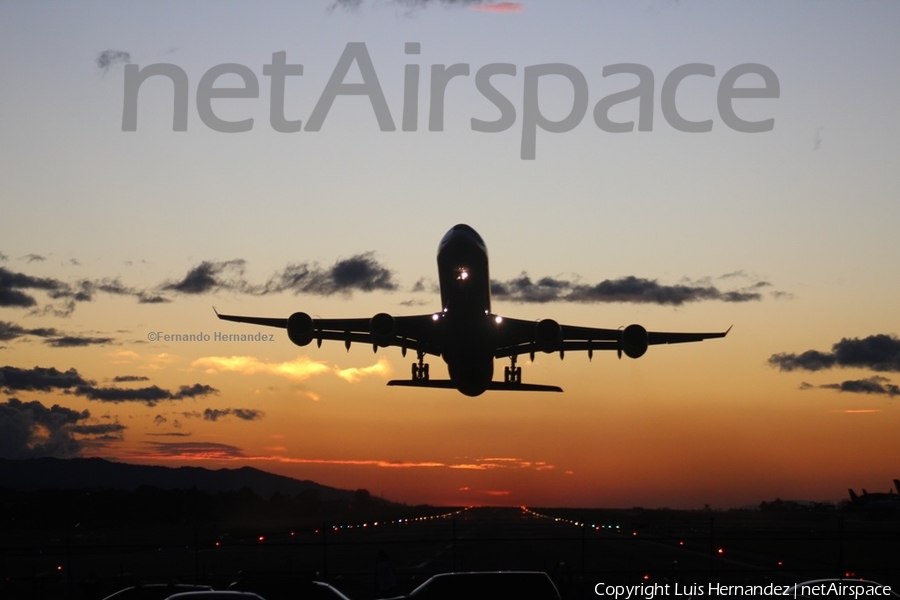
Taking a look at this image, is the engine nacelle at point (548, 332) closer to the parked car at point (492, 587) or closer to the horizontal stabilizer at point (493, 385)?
the horizontal stabilizer at point (493, 385)

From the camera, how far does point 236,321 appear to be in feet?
159

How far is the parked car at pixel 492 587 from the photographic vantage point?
1662 centimetres

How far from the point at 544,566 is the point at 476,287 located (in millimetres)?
12074

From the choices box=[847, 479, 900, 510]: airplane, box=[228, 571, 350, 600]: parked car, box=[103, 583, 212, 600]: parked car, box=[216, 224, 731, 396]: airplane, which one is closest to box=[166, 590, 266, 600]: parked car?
box=[228, 571, 350, 600]: parked car

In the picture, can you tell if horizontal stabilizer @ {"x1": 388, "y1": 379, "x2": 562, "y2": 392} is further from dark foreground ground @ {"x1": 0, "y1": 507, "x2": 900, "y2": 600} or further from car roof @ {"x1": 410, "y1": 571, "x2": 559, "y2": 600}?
car roof @ {"x1": 410, "y1": 571, "x2": 559, "y2": 600}

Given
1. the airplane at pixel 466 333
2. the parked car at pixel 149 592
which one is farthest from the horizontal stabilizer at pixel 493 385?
the parked car at pixel 149 592

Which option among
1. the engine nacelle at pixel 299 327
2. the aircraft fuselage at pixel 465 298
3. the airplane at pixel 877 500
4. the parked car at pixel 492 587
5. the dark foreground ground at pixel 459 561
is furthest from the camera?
the airplane at pixel 877 500

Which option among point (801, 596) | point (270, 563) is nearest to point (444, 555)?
point (270, 563)

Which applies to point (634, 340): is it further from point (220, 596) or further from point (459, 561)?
point (220, 596)

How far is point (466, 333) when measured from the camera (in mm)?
44438

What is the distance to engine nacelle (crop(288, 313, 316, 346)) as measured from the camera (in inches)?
1811

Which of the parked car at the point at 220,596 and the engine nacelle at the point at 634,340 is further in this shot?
the engine nacelle at the point at 634,340

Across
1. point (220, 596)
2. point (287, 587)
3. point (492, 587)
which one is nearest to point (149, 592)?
point (287, 587)

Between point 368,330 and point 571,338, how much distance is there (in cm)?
1006
